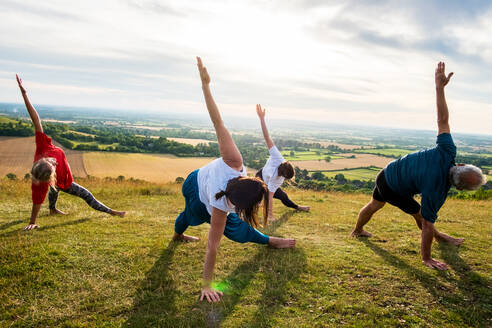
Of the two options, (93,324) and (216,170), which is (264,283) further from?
(93,324)

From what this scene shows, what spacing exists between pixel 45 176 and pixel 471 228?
10.1 m

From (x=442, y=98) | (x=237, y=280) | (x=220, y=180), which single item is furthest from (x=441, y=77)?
(x=237, y=280)

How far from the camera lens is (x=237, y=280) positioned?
422 centimetres

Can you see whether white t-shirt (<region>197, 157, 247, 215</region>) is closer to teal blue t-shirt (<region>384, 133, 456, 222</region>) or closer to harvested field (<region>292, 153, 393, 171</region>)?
teal blue t-shirt (<region>384, 133, 456, 222</region>)

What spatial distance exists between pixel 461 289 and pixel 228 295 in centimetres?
335

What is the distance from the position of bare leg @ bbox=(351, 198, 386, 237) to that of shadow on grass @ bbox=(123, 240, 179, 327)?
4132mm

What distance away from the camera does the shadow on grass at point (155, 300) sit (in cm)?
332

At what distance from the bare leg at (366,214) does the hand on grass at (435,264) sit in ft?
4.26

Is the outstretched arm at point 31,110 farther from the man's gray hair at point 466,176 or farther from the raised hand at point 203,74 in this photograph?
the man's gray hair at point 466,176

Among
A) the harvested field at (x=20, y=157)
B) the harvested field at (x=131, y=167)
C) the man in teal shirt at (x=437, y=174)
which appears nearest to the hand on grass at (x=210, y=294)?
the man in teal shirt at (x=437, y=174)

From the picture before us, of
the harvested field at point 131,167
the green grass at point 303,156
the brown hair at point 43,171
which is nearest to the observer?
the brown hair at point 43,171

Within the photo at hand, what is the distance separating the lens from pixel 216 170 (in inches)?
137

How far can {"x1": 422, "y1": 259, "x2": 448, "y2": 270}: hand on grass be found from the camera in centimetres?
447

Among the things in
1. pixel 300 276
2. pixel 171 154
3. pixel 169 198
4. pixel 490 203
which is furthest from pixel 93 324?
pixel 171 154
